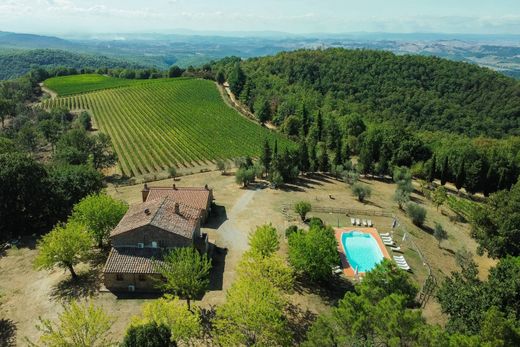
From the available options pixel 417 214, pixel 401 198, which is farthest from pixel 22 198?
pixel 401 198

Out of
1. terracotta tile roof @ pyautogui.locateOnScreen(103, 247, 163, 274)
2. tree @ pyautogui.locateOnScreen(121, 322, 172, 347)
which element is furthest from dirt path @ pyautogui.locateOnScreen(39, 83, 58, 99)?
tree @ pyautogui.locateOnScreen(121, 322, 172, 347)

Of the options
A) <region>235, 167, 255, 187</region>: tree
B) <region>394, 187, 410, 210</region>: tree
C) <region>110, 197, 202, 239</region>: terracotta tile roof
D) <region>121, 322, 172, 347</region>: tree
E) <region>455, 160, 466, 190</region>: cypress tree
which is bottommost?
<region>455, 160, 466, 190</region>: cypress tree

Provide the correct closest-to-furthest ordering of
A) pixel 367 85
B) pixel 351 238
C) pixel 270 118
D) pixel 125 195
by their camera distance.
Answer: pixel 351 238 < pixel 125 195 < pixel 270 118 < pixel 367 85

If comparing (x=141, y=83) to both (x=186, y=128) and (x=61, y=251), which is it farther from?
(x=61, y=251)

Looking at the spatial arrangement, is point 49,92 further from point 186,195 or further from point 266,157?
point 186,195

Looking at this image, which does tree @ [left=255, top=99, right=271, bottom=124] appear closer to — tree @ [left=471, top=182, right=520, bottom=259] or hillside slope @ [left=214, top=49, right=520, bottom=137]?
hillside slope @ [left=214, top=49, right=520, bottom=137]

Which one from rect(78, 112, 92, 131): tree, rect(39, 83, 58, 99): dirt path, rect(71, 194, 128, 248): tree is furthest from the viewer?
rect(39, 83, 58, 99): dirt path

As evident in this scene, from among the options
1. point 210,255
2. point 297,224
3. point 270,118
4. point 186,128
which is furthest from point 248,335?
point 270,118
